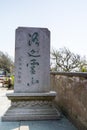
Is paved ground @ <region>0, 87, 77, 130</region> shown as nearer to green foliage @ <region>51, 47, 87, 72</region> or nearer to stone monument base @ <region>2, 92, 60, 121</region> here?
stone monument base @ <region>2, 92, 60, 121</region>

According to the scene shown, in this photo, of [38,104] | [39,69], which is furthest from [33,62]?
[38,104]

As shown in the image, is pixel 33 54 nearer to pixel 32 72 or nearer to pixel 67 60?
pixel 32 72

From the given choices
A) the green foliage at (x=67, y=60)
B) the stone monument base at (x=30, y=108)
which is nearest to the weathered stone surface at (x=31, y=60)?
the stone monument base at (x=30, y=108)

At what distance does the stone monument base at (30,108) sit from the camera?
15.2ft

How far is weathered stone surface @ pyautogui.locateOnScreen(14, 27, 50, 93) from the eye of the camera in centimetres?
503

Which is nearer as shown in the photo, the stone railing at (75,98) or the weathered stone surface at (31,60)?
the stone railing at (75,98)

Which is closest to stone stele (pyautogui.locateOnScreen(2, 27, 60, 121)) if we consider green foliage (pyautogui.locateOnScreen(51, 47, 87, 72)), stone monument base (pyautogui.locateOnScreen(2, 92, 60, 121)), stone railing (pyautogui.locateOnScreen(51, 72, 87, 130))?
stone monument base (pyautogui.locateOnScreen(2, 92, 60, 121))

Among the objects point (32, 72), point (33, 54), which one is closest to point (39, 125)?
point (32, 72)

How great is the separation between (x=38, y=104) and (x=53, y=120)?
534mm

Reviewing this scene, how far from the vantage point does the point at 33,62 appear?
509 centimetres

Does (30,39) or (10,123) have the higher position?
(30,39)

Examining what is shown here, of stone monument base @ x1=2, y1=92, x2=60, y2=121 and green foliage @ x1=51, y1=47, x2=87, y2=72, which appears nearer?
stone monument base @ x1=2, y1=92, x2=60, y2=121

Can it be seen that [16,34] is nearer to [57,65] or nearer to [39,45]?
[39,45]

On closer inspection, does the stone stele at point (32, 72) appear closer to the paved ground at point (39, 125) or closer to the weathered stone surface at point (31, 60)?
the weathered stone surface at point (31, 60)
